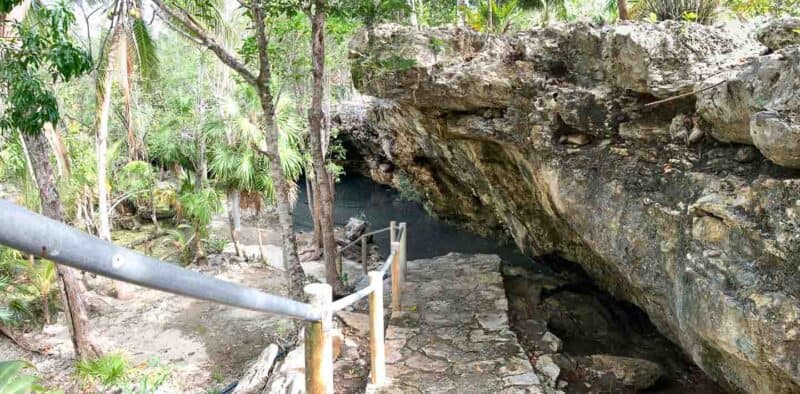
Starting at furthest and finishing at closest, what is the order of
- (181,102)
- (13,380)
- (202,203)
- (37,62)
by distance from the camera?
1. (181,102)
2. (202,203)
3. (37,62)
4. (13,380)

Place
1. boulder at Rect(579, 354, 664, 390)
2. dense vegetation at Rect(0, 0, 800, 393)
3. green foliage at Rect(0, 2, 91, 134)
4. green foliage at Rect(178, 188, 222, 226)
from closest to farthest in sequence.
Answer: green foliage at Rect(0, 2, 91, 134) < dense vegetation at Rect(0, 0, 800, 393) < boulder at Rect(579, 354, 664, 390) < green foliage at Rect(178, 188, 222, 226)

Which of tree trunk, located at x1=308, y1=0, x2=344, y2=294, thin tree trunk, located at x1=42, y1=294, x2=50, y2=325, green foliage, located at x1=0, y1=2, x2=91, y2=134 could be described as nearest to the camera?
green foliage, located at x1=0, y1=2, x2=91, y2=134

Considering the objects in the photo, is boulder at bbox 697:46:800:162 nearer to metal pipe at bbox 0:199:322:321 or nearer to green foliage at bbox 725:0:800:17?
green foliage at bbox 725:0:800:17

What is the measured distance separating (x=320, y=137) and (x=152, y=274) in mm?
6252

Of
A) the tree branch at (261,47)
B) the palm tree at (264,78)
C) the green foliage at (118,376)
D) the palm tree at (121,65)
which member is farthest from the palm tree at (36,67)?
the palm tree at (121,65)

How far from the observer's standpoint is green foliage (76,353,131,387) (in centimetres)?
632

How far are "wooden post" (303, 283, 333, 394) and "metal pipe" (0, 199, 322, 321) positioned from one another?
763 mm

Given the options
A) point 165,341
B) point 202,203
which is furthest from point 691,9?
point 202,203

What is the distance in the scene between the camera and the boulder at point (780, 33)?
12.5ft

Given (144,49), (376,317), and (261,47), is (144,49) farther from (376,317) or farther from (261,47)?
(376,317)

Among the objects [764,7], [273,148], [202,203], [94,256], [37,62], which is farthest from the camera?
[202,203]

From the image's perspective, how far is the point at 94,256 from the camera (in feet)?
2.98

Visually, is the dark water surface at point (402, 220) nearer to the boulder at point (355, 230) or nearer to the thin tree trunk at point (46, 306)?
the boulder at point (355, 230)

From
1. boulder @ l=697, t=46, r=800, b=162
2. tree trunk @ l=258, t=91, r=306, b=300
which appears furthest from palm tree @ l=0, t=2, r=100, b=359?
boulder @ l=697, t=46, r=800, b=162
